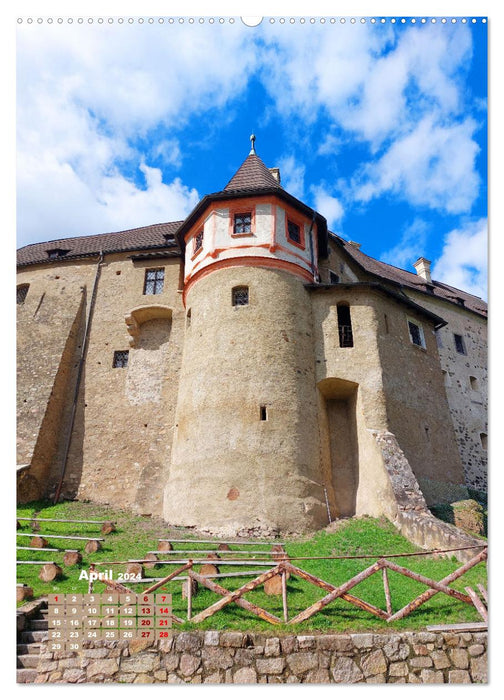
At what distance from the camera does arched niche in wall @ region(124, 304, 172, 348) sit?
18203 mm

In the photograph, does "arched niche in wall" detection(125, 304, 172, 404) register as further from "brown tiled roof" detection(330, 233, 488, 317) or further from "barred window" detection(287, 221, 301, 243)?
"brown tiled roof" detection(330, 233, 488, 317)

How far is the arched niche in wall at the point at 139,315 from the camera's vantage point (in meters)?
18.2

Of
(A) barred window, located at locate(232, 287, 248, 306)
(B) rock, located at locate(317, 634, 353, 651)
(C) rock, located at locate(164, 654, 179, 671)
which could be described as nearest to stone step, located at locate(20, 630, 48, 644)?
(C) rock, located at locate(164, 654, 179, 671)

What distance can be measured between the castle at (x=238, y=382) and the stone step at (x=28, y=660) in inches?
265

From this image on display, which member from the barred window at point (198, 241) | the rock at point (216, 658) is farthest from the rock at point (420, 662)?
the barred window at point (198, 241)

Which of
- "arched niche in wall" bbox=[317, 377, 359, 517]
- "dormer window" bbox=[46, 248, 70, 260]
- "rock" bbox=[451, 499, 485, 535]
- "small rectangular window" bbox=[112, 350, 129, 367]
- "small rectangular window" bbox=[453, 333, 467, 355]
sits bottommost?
"rock" bbox=[451, 499, 485, 535]

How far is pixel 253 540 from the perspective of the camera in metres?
11.6

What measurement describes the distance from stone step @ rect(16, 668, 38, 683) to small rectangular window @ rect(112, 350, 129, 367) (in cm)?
1318

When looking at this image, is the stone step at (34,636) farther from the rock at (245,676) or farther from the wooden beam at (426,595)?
the wooden beam at (426,595)

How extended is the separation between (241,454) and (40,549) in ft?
16.2

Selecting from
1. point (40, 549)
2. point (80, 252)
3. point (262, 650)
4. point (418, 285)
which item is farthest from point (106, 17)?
point (418, 285)

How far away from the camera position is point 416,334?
57.0ft

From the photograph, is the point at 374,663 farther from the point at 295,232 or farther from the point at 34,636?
the point at 295,232

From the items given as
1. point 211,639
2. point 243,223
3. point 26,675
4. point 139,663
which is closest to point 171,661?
point 139,663
